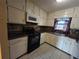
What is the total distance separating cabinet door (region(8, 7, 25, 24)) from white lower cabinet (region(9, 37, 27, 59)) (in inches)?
28.2

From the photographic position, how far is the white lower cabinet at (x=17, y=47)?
6.77 feet

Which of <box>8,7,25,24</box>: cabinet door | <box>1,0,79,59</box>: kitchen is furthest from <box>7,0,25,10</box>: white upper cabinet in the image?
<box>8,7,25,24</box>: cabinet door

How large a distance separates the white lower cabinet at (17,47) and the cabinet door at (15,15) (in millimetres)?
716

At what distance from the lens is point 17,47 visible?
2270 millimetres

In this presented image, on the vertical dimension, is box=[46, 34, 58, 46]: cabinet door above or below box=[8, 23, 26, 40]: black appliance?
below

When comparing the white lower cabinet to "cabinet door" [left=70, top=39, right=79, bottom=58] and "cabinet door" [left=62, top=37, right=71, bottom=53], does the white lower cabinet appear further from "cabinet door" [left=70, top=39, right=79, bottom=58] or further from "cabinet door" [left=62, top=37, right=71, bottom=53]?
"cabinet door" [left=70, top=39, right=79, bottom=58]

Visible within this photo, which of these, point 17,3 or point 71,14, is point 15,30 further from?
point 71,14

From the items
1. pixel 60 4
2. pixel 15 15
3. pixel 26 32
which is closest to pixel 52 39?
pixel 26 32

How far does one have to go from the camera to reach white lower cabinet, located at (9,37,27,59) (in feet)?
6.77

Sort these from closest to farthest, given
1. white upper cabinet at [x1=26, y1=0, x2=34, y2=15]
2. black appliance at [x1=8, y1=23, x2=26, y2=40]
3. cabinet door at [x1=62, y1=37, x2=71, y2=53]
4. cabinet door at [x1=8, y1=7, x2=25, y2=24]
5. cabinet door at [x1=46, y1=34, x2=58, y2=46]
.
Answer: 1. cabinet door at [x1=8, y1=7, x2=25, y2=24]
2. black appliance at [x1=8, y1=23, x2=26, y2=40]
3. cabinet door at [x1=62, y1=37, x2=71, y2=53]
4. white upper cabinet at [x1=26, y1=0, x2=34, y2=15]
5. cabinet door at [x1=46, y1=34, x2=58, y2=46]

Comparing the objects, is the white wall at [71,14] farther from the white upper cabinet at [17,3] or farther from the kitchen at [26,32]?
the white upper cabinet at [17,3]

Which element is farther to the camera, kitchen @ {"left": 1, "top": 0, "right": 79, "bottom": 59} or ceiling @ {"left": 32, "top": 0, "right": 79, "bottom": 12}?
ceiling @ {"left": 32, "top": 0, "right": 79, "bottom": 12}

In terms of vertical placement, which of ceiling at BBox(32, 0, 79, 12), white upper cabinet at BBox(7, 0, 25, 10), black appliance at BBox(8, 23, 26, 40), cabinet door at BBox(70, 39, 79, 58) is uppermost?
ceiling at BBox(32, 0, 79, 12)

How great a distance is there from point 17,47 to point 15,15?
3.80 feet
